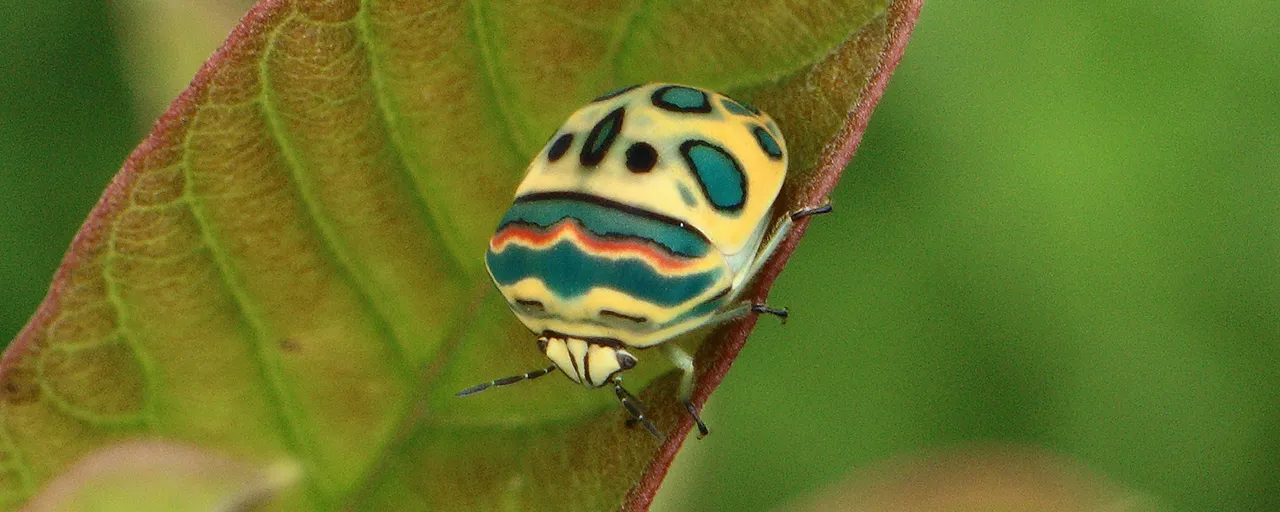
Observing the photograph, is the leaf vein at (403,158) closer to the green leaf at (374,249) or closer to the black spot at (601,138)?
the green leaf at (374,249)

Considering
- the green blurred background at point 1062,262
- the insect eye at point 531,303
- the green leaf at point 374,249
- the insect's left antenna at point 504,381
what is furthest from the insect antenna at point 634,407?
the green blurred background at point 1062,262

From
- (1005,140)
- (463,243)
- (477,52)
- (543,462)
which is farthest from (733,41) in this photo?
(1005,140)

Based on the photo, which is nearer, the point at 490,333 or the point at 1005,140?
the point at 490,333

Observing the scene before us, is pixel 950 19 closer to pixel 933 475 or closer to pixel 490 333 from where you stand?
pixel 933 475

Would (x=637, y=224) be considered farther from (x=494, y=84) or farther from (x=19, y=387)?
(x=19, y=387)

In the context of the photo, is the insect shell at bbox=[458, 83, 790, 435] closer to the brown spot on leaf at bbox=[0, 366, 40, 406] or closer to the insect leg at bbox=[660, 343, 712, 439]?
the insect leg at bbox=[660, 343, 712, 439]

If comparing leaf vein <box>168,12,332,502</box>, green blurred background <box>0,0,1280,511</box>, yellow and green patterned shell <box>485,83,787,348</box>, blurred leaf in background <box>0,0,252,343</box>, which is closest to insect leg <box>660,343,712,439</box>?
yellow and green patterned shell <box>485,83,787,348</box>
